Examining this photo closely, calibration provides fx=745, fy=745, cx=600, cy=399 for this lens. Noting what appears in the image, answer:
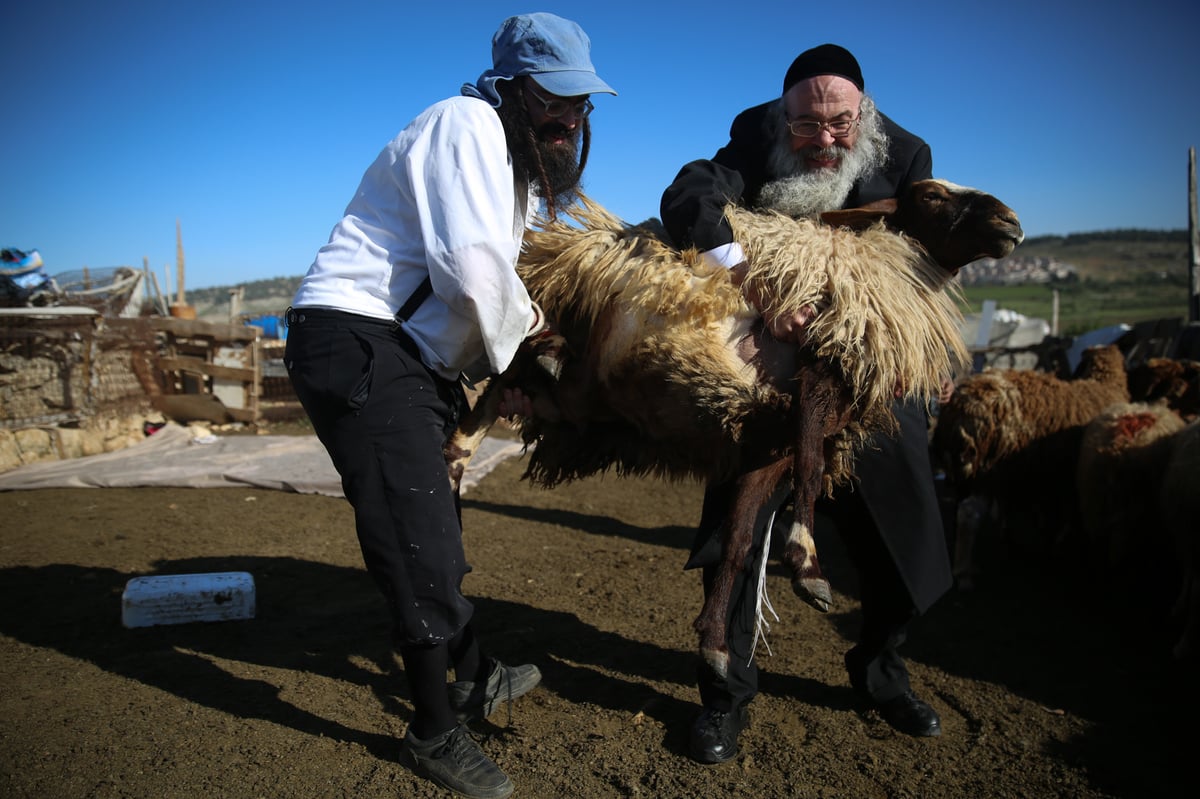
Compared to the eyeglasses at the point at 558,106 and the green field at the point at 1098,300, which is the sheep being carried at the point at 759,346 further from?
the green field at the point at 1098,300

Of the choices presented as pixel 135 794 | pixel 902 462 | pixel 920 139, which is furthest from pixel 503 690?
pixel 920 139

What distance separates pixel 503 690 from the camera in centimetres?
285

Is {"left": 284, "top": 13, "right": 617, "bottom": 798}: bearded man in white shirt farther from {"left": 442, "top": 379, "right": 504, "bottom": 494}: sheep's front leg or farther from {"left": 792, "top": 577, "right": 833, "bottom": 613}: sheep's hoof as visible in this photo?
{"left": 792, "top": 577, "right": 833, "bottom": 613}: sheep's hoof

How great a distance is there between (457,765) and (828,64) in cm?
267

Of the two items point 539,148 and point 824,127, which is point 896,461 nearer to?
point 824,127

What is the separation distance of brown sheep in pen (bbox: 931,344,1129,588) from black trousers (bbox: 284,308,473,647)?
3960mm

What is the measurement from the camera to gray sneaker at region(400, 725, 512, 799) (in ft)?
7.74

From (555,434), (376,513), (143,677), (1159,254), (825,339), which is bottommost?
(143,677)

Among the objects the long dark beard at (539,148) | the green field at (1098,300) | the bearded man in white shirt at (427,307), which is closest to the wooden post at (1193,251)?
the long dark beard at (539,148)

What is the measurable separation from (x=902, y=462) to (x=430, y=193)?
6.29 feet

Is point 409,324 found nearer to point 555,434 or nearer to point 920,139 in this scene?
point 555,434

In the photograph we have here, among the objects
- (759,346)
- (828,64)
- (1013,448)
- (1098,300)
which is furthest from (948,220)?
(1098,300)

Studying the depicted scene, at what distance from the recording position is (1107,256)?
61.1 m

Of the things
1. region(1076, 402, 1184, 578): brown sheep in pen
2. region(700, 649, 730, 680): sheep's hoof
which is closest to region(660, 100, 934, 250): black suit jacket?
region(700, 649, 730, 680): sheep's hoof
